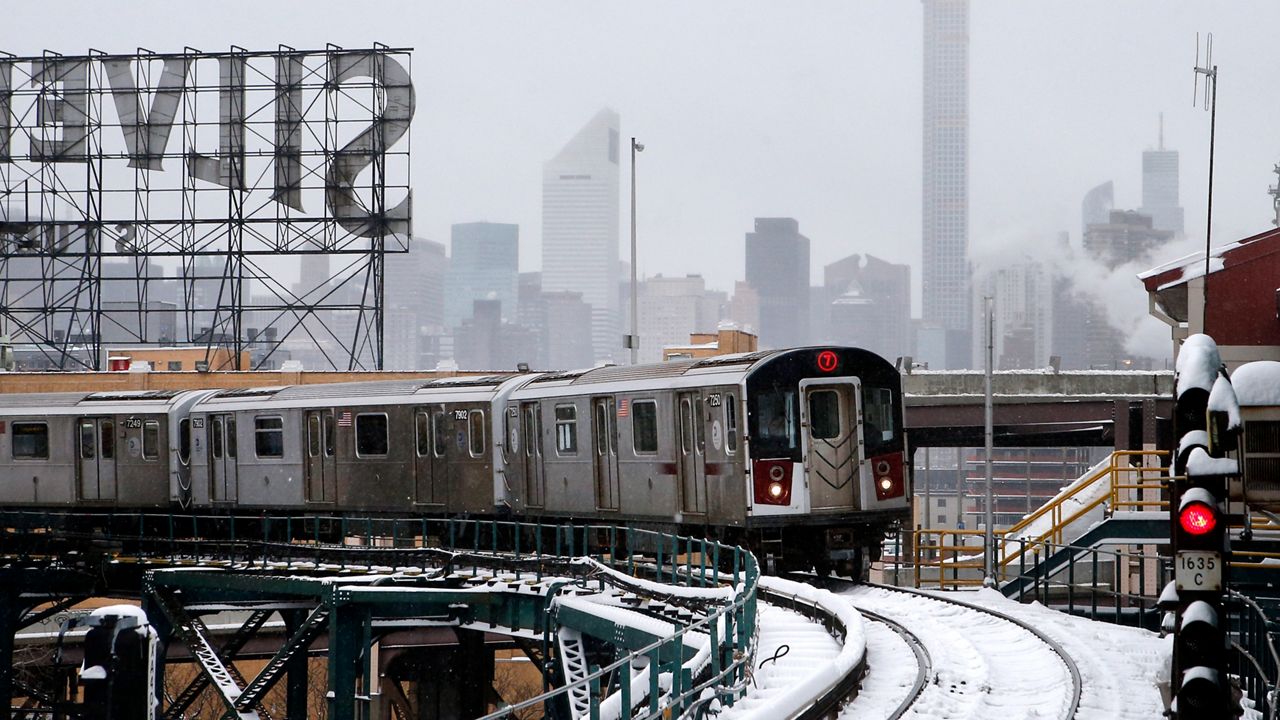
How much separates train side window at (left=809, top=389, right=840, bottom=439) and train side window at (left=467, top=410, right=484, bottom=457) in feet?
27.4

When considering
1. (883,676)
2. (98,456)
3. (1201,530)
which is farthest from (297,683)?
(1201,530)

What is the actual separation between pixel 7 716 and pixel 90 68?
3169 centimetres

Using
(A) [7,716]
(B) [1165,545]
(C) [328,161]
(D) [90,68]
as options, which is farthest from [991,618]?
(D) [90,68]

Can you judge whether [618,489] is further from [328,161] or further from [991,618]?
[328,161]

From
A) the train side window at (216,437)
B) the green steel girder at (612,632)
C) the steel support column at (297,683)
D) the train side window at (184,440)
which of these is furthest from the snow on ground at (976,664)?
the train side window at (184,440)

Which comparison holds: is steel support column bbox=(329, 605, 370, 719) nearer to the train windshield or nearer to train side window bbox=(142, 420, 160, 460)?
the train windshield

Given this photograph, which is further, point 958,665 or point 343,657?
point 343,657

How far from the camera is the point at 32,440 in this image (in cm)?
3500

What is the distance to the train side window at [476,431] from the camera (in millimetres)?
28156

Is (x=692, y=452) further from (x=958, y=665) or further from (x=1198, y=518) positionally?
(x=1198, y=518)

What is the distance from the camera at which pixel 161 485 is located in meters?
34.2

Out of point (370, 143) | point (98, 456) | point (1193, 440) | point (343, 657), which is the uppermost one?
point (370, 143)

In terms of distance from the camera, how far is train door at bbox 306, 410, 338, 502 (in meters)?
31.0

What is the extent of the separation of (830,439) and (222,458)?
659 inches
